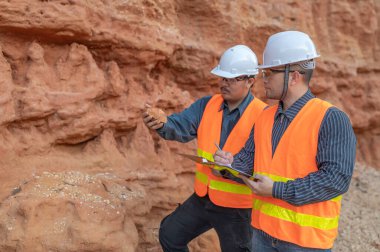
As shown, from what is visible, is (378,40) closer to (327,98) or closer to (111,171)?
(327,98)

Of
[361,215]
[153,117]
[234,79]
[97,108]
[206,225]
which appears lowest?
[361,215]

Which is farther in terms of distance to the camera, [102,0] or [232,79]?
[102,0]

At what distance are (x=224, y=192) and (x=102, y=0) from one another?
7.45ft

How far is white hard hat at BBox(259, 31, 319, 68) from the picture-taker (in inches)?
112

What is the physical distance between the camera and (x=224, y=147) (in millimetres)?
3627

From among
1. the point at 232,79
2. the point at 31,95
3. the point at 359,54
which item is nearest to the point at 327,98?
the point at 359,54

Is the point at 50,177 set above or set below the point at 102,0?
below

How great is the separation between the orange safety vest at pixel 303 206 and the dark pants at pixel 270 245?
0.14ft

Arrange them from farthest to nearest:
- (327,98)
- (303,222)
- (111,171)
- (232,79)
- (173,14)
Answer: (327,98), (173,14), (111,171), (232,79), (303,222)

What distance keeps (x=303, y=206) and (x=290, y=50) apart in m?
0.98

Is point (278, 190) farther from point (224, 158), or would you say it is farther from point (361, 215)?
point (361, 215)

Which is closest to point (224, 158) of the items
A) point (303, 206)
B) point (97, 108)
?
point (303, 206)

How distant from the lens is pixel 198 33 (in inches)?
227

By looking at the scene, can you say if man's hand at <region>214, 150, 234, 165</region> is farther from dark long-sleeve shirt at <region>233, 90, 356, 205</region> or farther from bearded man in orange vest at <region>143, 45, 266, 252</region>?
dark long-sleeve shirt at <region>233, 90, 356, 205</region>
